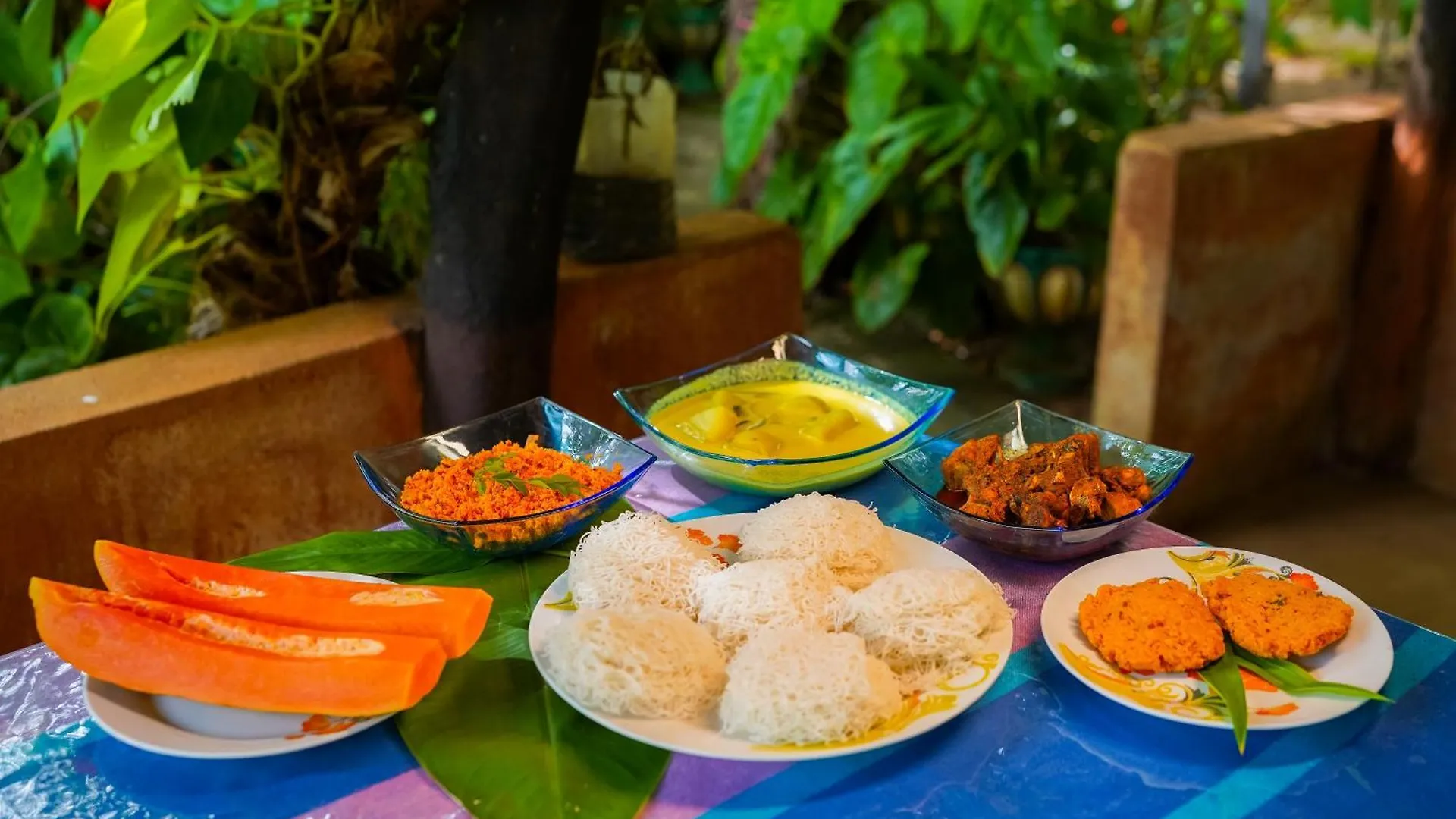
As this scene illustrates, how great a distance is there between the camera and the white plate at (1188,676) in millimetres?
975

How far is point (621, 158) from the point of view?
2.46m

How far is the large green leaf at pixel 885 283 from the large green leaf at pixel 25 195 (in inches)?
98.1

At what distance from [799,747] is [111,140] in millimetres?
1644

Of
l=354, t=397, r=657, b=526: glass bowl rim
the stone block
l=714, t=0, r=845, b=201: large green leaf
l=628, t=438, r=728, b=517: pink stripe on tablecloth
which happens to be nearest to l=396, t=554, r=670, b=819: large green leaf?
l=354, t=397, r=657, b=526: glass bowl rim

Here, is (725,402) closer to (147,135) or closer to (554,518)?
(554,518)

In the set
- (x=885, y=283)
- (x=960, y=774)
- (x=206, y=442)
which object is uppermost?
(x=960, y=774)

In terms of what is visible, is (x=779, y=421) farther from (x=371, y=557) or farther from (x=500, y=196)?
(x=500, y=196)

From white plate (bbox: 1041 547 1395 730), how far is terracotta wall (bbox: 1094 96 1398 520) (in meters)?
1.86

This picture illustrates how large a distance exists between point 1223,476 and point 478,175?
88.2 inches

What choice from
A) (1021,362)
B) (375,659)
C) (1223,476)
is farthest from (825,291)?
(375,659)

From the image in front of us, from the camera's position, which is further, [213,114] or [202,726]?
[213,114]

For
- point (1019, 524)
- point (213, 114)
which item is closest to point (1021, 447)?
point (1019, 524)

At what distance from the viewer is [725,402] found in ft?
5.14

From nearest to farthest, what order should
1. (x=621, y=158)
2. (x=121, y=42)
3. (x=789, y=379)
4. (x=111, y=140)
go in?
(x=789, y=379), (x=121, y=42), (x=111, y=140), (x=621, y=158)
